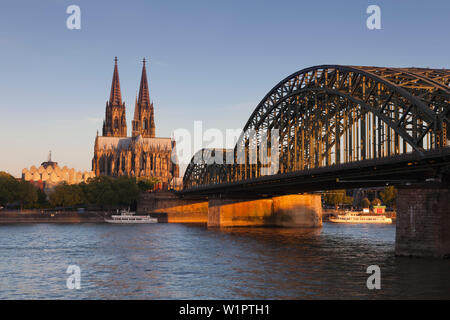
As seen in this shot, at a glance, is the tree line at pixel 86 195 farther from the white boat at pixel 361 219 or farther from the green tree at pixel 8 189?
the white boat at pixel 361 219

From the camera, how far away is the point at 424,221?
48281 millimetres

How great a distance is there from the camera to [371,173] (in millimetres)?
56562

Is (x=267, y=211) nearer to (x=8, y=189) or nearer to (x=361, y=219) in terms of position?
(x=361, y=219)

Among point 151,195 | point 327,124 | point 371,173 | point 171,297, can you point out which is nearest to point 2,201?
point 151,195

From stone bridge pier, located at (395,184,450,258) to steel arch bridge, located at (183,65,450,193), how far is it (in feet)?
12.1

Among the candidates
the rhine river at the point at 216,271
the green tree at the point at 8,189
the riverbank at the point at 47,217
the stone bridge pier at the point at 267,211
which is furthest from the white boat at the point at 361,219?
the green tree at the point at 8,189

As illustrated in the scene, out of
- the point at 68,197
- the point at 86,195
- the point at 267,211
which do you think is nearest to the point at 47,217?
the point at 68,197

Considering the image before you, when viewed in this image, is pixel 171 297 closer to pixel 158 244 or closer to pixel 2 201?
pixel 158 244

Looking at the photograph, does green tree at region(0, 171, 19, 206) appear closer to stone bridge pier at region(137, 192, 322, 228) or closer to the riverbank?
the riverbank

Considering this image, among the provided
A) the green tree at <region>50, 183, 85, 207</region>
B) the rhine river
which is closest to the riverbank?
the green tree at <region>50, 183, 85, 207</region>

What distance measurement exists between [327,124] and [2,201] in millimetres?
98868

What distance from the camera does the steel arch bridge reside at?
50.3 metres

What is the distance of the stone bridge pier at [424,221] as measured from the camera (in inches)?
1868
